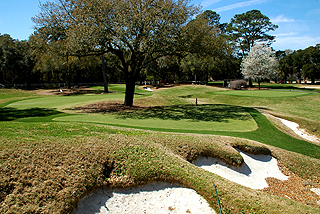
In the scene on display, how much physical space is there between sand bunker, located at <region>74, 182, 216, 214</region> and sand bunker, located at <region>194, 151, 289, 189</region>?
273 cm

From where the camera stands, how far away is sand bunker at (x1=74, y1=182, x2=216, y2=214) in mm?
5898

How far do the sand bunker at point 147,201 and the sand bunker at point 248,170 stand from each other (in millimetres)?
2729

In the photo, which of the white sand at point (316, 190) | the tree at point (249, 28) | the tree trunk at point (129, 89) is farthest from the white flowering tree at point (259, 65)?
the white sand at point (316, 190)

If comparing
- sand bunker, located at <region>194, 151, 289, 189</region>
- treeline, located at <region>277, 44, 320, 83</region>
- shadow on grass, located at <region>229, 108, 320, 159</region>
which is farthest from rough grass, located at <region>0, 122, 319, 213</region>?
treeline, located at <region>277, 44, 320, 83</region>

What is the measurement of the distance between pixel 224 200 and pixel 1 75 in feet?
229

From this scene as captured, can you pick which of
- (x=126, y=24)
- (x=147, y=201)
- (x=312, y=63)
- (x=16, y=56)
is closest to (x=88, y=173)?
(x=147, y=201)

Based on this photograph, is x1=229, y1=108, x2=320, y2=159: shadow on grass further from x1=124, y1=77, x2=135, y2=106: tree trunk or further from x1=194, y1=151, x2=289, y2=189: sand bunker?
x1=124, y1=77, x2=135, y2=106: tree trunk

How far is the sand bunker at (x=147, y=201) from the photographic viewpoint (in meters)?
5.90

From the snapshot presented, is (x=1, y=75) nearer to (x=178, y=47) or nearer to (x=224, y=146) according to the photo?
(x=178, y=47)

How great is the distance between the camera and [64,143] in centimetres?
759

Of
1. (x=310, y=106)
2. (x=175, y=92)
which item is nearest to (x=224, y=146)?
(x=310, y=106)

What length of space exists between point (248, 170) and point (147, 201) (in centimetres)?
558

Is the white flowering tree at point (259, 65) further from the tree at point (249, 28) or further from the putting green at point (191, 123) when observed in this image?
the putting green at point (191, 123)

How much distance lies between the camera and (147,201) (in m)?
6.38
